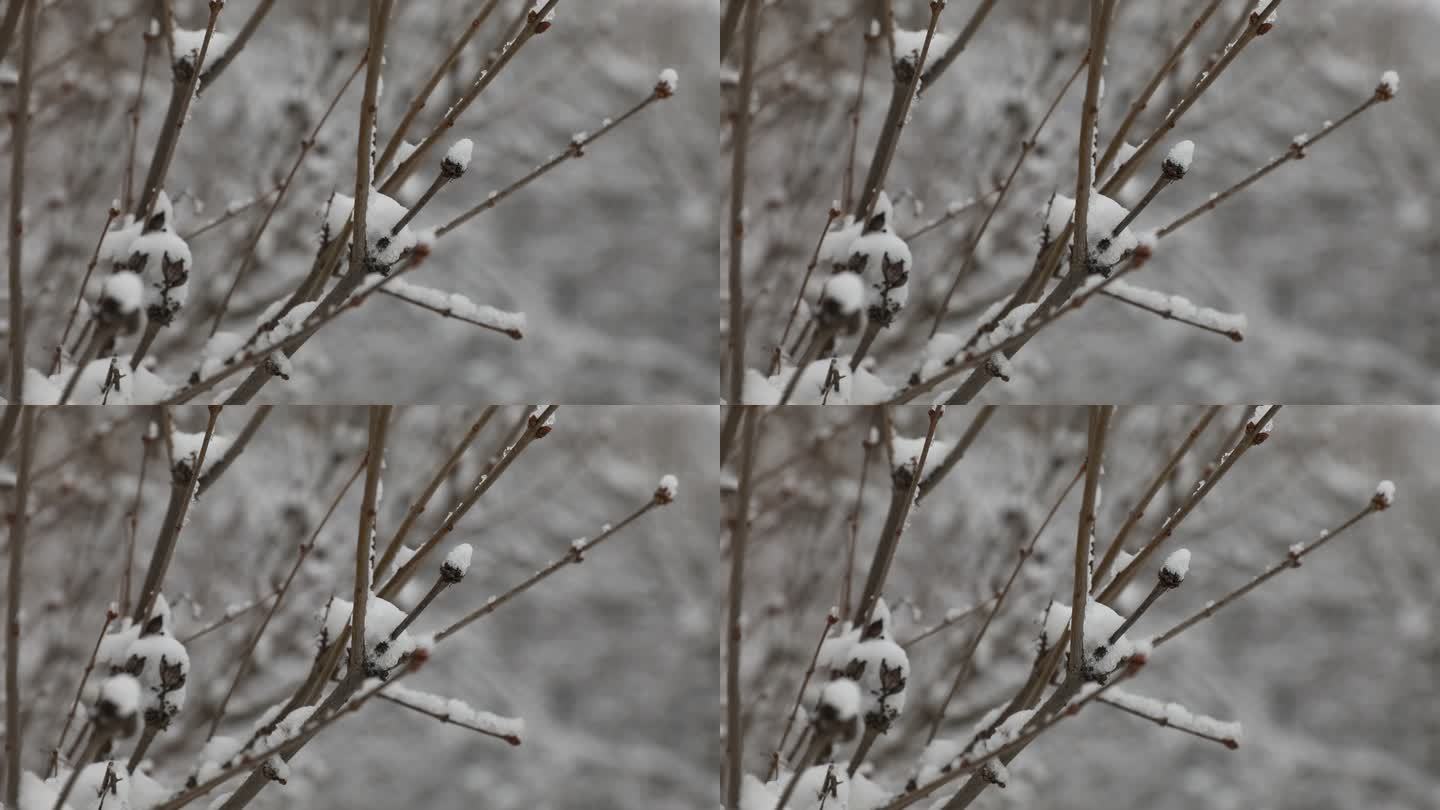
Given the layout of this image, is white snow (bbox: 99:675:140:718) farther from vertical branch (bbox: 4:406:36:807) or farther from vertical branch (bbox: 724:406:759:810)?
vertical branch (bbox: 724:406:759:810)

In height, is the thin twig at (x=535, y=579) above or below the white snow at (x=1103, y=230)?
below

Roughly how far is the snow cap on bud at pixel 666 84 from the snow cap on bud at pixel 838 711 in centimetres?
57

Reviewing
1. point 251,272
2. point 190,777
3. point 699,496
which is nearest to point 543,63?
point 251,272

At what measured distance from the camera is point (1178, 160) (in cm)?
108

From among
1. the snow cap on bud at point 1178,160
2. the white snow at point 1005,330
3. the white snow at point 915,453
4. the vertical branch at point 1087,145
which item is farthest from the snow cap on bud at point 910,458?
the snow cap on bud at point 1178,160

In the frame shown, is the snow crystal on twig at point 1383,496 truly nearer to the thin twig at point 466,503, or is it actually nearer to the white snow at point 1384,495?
the white snow at point 1384,495

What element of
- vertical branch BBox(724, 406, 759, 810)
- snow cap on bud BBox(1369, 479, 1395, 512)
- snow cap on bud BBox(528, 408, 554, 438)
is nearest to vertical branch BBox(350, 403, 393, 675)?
snow cap on bud BBox(528, 408, 554, 438)

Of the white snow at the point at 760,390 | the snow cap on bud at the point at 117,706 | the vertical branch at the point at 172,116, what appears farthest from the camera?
the white snow at the point at 760,390

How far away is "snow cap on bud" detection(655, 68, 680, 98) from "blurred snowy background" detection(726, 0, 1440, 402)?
141 mm

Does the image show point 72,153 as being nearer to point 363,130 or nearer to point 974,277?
point 363,130

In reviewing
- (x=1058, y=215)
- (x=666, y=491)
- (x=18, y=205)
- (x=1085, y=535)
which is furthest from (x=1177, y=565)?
(x=18, y=205)

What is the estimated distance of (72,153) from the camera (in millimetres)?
1332

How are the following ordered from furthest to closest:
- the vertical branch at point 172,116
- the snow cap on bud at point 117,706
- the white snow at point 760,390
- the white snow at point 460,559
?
the white snow at point 760,390 < the vertical branch at point 172,116 < the white snow at point 460,559 < the snow cap on bud at point 117,706

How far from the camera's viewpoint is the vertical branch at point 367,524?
972 millimetres
